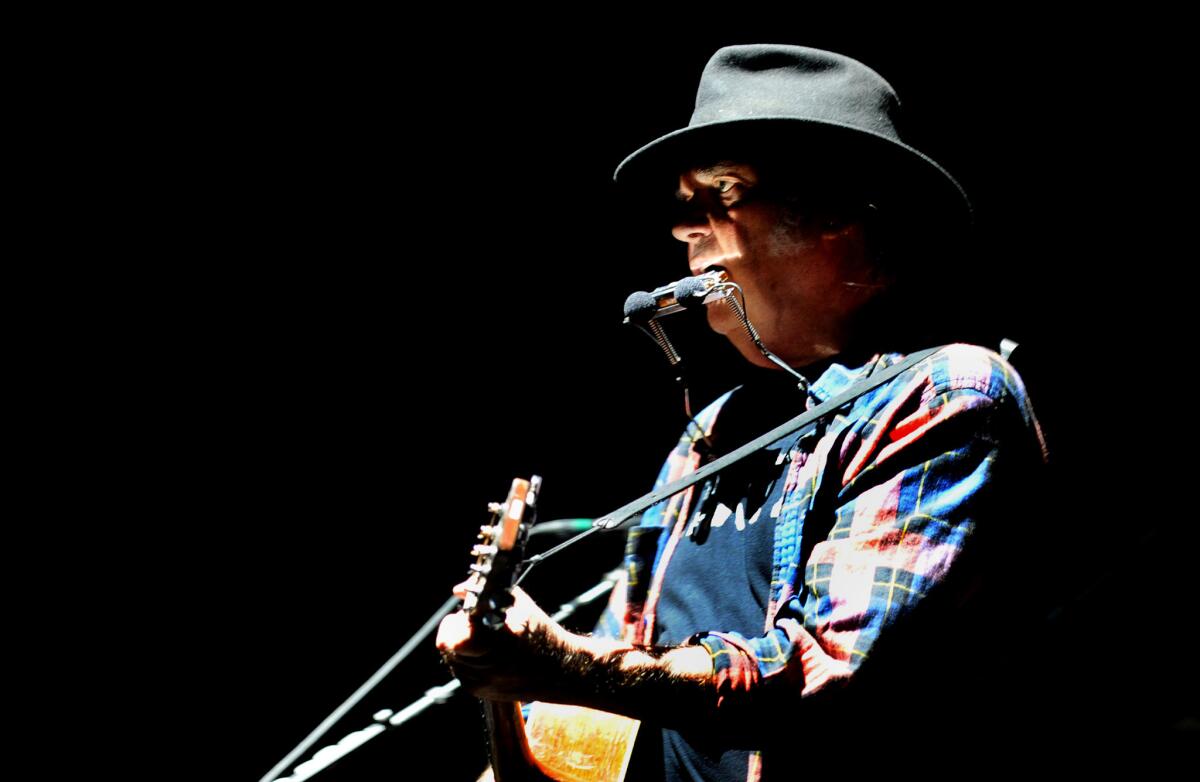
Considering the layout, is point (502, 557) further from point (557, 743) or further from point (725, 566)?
point (557, 743)

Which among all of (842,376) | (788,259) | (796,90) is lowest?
(842,376)

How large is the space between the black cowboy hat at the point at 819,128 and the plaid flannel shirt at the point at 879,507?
0.43 m

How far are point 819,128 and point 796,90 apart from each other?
6.1 inches

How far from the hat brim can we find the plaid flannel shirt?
42cm

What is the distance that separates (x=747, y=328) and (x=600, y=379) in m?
1.47

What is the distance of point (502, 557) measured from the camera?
1319mm

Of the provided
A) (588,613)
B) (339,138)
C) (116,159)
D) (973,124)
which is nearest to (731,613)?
(973,124)

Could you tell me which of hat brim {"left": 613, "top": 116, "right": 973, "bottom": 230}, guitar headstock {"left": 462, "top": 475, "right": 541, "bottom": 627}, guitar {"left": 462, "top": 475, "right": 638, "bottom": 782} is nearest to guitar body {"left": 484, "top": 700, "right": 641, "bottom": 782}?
A: guitar {"left": 462, "top": 475, "right": 638, "bottom": 782}

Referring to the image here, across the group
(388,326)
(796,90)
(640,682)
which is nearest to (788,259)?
(796,90)

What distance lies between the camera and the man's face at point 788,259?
6.26ft

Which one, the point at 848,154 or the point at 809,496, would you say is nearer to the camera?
the point at 809,496

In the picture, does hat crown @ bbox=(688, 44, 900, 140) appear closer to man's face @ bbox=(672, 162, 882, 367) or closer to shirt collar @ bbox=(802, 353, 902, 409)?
man's face @ bbox=(672, 162, 882, 367)

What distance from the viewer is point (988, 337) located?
2066mm

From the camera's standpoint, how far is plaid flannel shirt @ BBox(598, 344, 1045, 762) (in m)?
1.38
